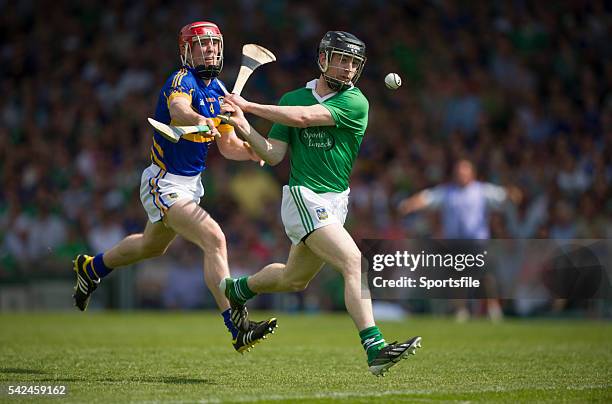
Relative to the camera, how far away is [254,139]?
8109 mm

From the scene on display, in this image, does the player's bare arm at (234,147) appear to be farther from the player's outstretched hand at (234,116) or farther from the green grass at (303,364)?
the green grass at (303,364)

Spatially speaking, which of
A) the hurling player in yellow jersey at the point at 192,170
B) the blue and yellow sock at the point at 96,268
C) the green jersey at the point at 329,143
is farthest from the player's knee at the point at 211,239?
the blue and yellow sock at the point at 96,268

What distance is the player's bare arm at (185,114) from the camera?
825cm

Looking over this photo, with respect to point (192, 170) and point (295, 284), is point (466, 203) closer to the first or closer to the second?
point (192, 170)

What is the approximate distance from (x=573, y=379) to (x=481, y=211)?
801 centimetres

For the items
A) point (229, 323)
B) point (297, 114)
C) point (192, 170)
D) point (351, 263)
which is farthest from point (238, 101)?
point (229, 323)

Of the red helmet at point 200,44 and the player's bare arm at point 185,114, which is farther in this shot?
the red helmet at point 200,44

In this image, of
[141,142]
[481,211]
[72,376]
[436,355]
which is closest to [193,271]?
[141,142]

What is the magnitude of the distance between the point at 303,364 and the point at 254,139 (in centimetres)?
233

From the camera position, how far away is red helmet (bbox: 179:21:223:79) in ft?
29.2

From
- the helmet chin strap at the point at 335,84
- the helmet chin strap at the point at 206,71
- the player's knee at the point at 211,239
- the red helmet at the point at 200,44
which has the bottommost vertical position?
the player's knee at the point at 211,239

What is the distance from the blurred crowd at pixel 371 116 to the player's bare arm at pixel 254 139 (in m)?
8.41

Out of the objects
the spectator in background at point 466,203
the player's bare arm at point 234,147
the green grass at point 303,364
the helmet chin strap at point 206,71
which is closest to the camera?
the green grass at point 303,364

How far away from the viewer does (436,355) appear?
10.3m
